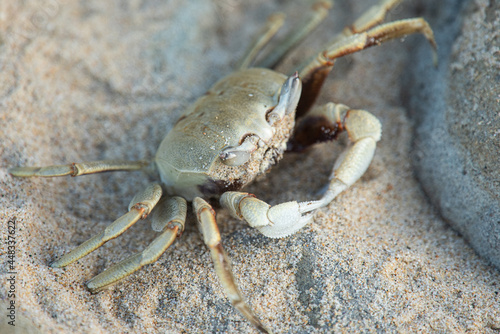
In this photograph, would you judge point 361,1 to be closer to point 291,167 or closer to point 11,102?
point 291,167

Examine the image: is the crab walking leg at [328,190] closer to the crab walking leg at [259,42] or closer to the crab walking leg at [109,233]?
the crab walking leg at [109,233]

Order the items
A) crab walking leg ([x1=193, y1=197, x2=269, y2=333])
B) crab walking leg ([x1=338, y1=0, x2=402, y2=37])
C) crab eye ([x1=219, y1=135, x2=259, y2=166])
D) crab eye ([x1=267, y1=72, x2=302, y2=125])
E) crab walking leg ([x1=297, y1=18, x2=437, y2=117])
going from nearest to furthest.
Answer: crab walking leg ([x1=193, y1=197, x2=269, y2=333]) < crab eye ([x1=219, y1=135, x2=259, y2=166]) < crab eye ([x1=267, y1=72, x2=302, y2=125]) < crab walking leg ([x1=297, y1=18, x2=437, y2=117]) < crab walking leg ([x1=338, y1=0, x2=402, y2=37])

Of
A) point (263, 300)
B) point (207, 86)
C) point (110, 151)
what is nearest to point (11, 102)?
A: point (110, 151)

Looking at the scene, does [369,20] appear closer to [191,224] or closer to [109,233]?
[191,224]

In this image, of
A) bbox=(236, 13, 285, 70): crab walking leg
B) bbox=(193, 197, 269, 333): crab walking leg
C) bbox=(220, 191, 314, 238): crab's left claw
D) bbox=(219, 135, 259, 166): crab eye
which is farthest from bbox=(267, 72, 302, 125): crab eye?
bbox=(236, 13, 285, 70): crab walking leg

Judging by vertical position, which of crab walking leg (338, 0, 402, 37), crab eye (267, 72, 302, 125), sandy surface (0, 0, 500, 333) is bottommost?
sandy surface (0, 0, 500, 333)

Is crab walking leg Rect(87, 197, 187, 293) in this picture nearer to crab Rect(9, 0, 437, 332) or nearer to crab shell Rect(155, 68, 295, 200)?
crab Rect(9, 0, 437, 332)

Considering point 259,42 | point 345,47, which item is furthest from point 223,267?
point 259,42

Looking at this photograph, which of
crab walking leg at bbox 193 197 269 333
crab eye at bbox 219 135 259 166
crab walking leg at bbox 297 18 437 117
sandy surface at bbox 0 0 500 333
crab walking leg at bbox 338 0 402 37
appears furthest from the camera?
crab walking leg at bbox 338 0 402 37

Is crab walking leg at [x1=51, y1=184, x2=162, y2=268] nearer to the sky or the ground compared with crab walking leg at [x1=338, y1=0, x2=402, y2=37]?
nearer to the ground

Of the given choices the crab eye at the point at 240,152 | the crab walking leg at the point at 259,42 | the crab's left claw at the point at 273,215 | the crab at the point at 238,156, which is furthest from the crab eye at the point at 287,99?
the crab walking leg at the point at 259,42
